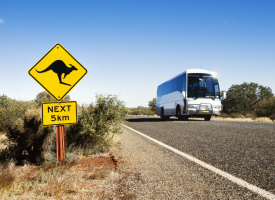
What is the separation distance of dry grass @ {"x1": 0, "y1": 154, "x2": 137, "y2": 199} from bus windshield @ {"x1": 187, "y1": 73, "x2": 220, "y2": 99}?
44.4 ft

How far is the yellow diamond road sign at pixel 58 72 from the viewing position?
3.97 metres

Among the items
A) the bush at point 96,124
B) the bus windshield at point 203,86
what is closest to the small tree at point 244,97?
the bus windshield at point 203,86

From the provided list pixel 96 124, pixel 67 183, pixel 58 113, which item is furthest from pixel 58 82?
pixel 67 183

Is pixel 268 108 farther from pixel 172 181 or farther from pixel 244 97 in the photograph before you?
pixel 172 181

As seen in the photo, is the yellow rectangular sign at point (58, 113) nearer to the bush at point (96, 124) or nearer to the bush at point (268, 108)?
the bush at point (96, 124)

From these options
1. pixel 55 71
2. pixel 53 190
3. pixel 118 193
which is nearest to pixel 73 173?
pixel 53 190

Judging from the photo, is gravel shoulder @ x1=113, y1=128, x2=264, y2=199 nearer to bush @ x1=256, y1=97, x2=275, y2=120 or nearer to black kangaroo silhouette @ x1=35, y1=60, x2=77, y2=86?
black kangaroo silhouette @ x1=35, y1=60, x2=77, y2=86

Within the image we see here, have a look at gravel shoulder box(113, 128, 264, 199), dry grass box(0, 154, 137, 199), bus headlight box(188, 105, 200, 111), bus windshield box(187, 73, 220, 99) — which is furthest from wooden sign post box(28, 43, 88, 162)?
bus windshield box(187, 73, 220, 99)

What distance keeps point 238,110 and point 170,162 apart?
160ft

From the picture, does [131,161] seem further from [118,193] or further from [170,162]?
[118,193]

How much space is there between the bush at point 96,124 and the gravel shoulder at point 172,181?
2.61 ft

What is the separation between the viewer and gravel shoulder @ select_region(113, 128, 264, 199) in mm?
2660

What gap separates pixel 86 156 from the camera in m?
4.82

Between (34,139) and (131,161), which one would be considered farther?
(34,139)
